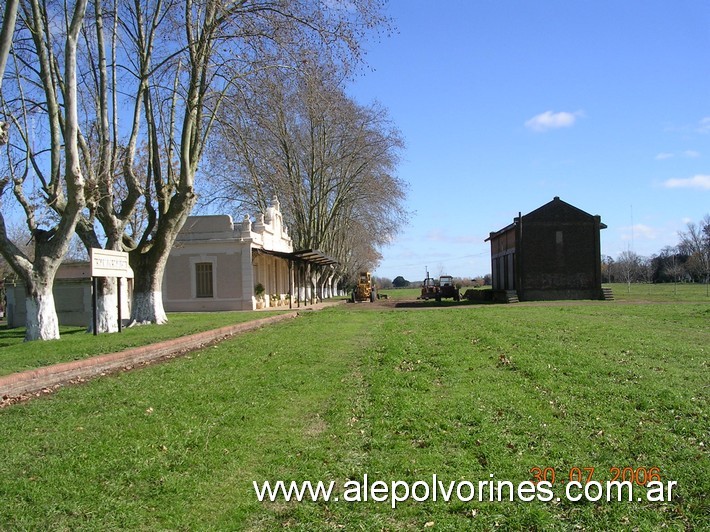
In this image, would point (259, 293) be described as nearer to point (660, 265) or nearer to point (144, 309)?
point (144, 309)

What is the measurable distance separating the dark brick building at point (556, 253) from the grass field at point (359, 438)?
27.7m

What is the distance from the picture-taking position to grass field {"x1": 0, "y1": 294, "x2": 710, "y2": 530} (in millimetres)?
4555

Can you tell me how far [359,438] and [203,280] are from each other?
100 feet

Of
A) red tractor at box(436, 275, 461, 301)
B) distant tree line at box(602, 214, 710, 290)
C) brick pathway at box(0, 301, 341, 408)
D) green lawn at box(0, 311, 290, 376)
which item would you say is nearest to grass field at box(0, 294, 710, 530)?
brick pathway at box(0, 301, 341, 408)

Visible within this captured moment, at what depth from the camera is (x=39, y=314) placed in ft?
51.2

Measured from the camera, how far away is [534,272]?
3831 cm

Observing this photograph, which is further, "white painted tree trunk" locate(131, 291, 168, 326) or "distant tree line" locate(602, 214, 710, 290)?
"distant tree line" locate(602, 214, 710, 290)

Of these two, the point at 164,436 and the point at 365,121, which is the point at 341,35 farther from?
the point at 365,121

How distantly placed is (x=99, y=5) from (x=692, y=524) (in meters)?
19.7

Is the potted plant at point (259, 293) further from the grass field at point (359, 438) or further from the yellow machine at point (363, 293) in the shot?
the grass field at point (359, 438)

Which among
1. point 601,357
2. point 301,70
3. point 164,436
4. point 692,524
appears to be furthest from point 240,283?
point 692,524

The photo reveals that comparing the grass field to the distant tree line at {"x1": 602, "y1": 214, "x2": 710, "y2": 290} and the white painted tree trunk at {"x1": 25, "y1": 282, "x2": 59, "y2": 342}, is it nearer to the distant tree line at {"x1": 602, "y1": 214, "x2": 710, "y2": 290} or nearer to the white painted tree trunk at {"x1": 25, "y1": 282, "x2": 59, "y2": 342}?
the white painted tree trunk at {"x1": 25, "y1": 282, "x2": 59, "y2": 342}

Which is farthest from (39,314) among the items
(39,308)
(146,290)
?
(146,290)

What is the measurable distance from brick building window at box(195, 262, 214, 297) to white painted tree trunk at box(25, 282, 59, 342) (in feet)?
64.1
